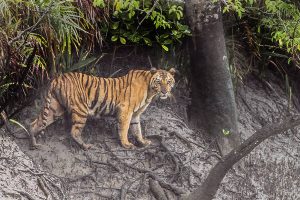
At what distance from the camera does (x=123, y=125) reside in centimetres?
862

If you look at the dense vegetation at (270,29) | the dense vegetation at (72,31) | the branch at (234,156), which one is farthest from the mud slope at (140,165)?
the dense vegetation at (270,29)

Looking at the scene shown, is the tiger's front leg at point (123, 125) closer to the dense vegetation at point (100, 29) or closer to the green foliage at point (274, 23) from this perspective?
the dense vegetation at point (100, 29)

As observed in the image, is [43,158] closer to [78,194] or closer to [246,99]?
[78,194]

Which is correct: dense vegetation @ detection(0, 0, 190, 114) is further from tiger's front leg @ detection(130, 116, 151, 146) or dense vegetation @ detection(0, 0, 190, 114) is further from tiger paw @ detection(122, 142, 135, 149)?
tiger paw @ detection(122, 142, 135, 149)

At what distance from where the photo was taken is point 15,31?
26.5 ft

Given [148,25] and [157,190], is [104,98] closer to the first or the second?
[157,190]

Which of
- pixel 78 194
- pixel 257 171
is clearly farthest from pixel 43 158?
pixel 257 171

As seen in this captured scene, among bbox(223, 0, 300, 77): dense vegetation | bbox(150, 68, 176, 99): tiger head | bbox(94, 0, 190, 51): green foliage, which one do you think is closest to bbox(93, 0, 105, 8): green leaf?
bbox(94, 0, 190, 51): green foliage

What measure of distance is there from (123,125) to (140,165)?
0.51 metres

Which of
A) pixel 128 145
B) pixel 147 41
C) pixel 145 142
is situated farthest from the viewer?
pixel 147 41

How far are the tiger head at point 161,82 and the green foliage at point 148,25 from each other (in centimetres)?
57

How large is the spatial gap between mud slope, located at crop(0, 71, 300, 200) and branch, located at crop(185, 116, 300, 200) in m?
0.46

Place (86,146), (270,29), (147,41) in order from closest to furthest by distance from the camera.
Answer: (86,146) < (147,41) < (270,29)

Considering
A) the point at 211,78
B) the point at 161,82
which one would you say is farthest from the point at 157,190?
the point at 211,78
